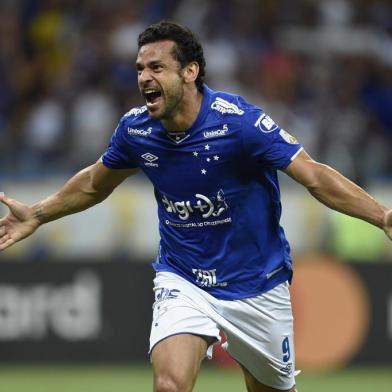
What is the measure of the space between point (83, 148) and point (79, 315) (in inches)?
90.5

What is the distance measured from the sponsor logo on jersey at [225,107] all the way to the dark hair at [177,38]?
261mm

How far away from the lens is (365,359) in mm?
12727

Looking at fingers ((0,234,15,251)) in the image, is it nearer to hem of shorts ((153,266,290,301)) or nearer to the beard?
hem of shorts ((153,266,290,301))

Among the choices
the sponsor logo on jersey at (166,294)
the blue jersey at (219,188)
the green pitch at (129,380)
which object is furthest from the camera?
the green pitch at (129,380)

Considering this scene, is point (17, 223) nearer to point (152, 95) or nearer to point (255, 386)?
point (152, 95)

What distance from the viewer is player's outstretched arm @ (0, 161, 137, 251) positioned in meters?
7.50

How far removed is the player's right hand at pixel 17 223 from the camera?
24.6 feet

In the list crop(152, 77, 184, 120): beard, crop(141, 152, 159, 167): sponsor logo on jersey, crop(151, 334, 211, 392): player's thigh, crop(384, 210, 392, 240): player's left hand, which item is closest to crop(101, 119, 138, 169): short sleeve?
crop(141, 152, 159, 167): sponsor logo on jersey

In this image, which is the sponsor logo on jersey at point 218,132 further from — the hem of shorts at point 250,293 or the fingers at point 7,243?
the fingers at point 7,243

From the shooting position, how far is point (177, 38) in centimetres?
698

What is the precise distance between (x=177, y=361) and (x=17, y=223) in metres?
1.61

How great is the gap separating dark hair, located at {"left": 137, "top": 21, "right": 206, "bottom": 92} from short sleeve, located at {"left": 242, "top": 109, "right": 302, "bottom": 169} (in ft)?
1.63

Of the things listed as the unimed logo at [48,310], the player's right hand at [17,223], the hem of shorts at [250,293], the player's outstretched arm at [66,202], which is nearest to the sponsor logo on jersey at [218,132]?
the player's outstretched arm at [66,202]

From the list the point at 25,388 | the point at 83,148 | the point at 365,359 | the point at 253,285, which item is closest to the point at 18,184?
the point at 83,148
